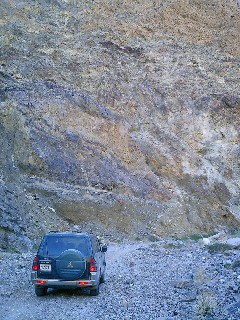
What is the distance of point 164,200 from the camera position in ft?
90.3

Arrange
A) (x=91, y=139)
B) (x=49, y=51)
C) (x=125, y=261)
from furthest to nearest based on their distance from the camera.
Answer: (x=49, y=51) < (x=91, y=139) < (x=125, y=261)

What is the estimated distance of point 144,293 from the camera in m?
11.4

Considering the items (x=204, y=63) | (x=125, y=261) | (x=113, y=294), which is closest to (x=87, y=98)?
(x=204, y=63)

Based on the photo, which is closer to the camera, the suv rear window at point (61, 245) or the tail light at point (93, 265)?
the tail light at point (93, 265)

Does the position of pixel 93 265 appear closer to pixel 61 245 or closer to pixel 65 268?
pixel 65 268

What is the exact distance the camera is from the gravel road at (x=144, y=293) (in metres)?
9.28

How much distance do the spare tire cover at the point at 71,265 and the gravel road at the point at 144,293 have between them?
0.50 metres

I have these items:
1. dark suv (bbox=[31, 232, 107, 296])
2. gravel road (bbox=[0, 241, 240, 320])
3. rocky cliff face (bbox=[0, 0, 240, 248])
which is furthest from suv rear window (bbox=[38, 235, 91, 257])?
rocky cliff face (bbox=[0, 0, 240, 248])

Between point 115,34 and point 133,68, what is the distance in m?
2.88

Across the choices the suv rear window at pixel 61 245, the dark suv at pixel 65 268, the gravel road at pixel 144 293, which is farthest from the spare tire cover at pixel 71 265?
the gravel road at pixel 144 293

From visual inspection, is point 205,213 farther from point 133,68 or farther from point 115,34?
point 115,34

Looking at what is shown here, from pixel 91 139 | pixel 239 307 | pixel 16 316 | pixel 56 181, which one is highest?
pixel 239 307

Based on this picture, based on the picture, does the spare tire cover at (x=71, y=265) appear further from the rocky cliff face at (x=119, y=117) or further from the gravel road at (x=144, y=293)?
the rocky cliff face at (x=119, y=117)

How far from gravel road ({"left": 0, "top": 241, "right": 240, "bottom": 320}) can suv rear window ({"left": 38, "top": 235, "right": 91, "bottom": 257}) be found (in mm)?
898
